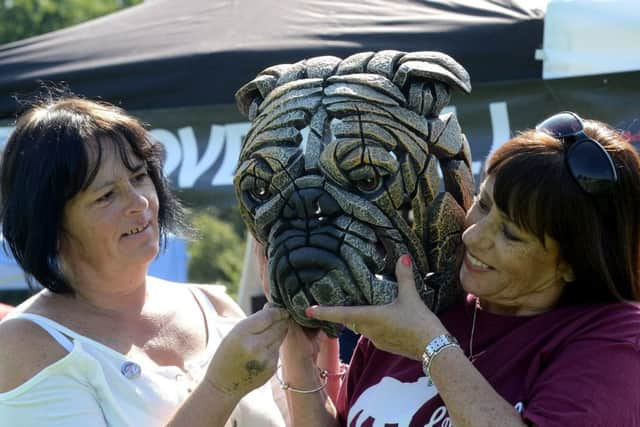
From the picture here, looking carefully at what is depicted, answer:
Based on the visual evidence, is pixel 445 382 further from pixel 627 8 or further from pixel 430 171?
pixel 627 8

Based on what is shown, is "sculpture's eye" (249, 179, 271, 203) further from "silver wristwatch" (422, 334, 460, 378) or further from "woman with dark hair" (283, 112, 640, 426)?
"silver wristwatch" (422, 334, 460, 378)

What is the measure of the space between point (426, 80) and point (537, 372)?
0.57m

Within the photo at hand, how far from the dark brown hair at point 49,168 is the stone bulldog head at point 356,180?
0.54 m

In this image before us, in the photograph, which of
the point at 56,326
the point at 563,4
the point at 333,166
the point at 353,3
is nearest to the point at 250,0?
the point at 353,3

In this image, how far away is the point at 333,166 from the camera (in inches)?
68.7

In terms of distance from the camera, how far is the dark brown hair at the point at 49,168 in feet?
7.39

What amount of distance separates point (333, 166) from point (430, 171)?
7.7 inches

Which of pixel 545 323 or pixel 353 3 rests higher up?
pixel 353 3

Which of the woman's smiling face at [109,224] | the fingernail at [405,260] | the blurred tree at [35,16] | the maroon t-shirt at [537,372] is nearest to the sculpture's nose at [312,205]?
the fingernail at [405,260]

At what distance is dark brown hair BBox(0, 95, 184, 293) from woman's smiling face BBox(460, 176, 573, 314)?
0.93 m

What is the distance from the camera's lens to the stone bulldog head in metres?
1.74

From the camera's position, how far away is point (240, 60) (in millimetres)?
3498

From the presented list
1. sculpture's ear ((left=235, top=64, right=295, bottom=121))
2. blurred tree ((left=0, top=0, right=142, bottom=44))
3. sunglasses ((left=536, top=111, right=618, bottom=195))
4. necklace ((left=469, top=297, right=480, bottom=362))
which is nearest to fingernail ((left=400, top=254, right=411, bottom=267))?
necklace ((left=469, top=297, right=480, bottom=362))

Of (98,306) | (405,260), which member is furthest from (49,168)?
(405,260)
